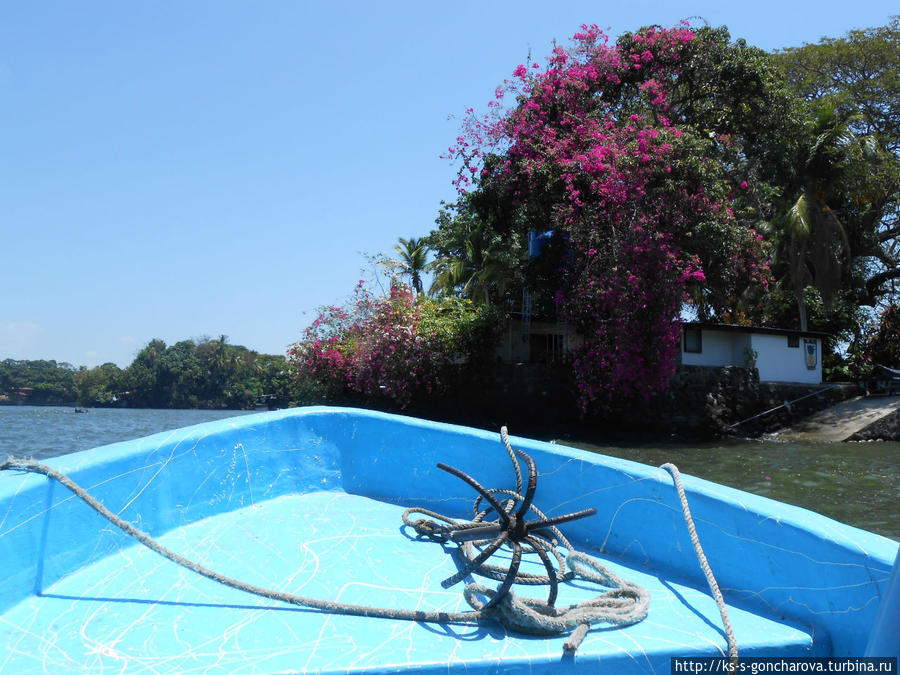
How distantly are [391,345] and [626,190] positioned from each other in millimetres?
6224

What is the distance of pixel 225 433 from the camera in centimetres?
307

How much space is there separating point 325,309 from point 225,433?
13.9m

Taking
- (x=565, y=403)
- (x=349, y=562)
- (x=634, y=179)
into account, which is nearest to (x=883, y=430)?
(x=565, y=403)

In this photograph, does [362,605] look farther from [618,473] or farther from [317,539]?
[618,473]

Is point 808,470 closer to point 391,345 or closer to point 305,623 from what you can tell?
point 391,345

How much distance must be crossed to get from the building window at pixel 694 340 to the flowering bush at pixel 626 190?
239 cm

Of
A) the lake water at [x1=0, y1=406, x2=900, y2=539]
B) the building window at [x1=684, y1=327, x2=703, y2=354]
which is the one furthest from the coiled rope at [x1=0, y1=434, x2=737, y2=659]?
the building window at [x1=684, y1=327, x2=703, y2=354]

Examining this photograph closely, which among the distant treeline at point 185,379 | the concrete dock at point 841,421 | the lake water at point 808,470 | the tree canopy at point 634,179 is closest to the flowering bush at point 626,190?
the tree canopy at point 634,179

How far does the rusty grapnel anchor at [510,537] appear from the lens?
208 centimetres

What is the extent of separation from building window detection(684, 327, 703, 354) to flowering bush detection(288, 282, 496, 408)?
5.53 meters

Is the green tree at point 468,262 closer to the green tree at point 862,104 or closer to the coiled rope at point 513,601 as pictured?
the green tree at point 862,104

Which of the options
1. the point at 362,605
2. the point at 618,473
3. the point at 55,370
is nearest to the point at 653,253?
the point at 618,473

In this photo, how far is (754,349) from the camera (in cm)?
1812

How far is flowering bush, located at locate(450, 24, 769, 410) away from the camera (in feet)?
41.9
